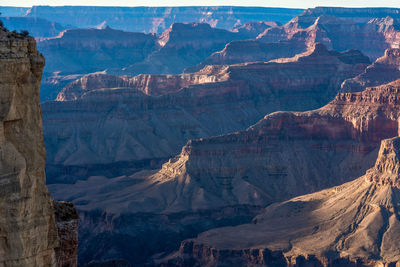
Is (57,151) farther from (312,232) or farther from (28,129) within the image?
(28,129)

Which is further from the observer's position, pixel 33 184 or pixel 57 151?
pixel 57 151

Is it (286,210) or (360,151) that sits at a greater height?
(360,151)

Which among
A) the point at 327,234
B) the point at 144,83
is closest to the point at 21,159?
the point at 327,234

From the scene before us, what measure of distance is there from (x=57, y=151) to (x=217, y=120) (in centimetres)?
3064

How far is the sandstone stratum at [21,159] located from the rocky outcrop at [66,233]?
565 centimetres

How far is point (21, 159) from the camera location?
20500 mm

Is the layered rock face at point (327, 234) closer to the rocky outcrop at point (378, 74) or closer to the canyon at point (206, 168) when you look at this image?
the canyon at point (206, 168)

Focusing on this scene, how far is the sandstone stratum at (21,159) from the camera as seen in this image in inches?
792

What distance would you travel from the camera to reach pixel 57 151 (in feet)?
419

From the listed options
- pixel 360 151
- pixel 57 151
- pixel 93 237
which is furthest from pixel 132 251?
pixel 57 151

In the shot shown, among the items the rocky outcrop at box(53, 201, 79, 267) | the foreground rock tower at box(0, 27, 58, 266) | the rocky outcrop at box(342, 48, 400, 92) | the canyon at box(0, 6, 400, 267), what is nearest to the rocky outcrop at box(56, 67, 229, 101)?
the canyon at box(0, 6, 400, 267)

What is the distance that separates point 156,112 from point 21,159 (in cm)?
11537

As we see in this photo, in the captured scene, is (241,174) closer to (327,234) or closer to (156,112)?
(327,234)

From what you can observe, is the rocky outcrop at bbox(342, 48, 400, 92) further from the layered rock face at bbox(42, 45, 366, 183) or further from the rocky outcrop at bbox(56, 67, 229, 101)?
the rocky outcrop at bbox(56, 67, 229, 101)
